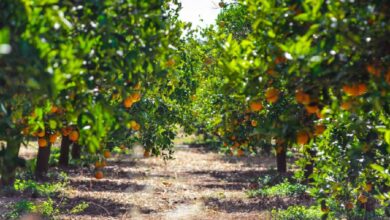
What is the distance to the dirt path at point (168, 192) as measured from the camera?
1482 centimetres

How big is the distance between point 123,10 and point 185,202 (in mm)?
12348

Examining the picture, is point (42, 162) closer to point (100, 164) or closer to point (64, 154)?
point (64, 154)

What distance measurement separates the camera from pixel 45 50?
4.10 meters

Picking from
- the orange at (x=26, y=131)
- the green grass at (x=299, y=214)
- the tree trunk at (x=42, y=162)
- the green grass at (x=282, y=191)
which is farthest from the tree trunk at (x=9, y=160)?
the tree trunk at (x=42, y=162)

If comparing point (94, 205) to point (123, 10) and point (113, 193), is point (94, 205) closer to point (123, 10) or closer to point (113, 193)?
point (113, 193)

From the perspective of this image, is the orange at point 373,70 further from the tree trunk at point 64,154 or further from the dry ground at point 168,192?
the tree trunk at point 64,154

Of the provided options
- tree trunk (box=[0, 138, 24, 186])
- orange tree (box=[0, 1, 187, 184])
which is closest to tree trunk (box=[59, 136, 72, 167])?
orange tree (box=[0, 1, 187, 184])

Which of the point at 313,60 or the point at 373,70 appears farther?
the point at 373,70

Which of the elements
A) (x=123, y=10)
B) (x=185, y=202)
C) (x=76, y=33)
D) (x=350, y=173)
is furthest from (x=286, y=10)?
(x=185, y=202)

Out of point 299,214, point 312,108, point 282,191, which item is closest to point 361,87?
point 312,108

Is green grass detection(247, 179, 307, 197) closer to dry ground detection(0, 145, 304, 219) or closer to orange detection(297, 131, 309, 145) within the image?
dry ground detection(0, 145, 304, 219)

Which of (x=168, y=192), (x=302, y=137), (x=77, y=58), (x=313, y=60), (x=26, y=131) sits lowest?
(x=168, y=192)

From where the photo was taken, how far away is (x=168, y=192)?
19250 mm

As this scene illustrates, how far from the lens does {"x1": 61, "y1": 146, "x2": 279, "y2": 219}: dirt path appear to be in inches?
583
